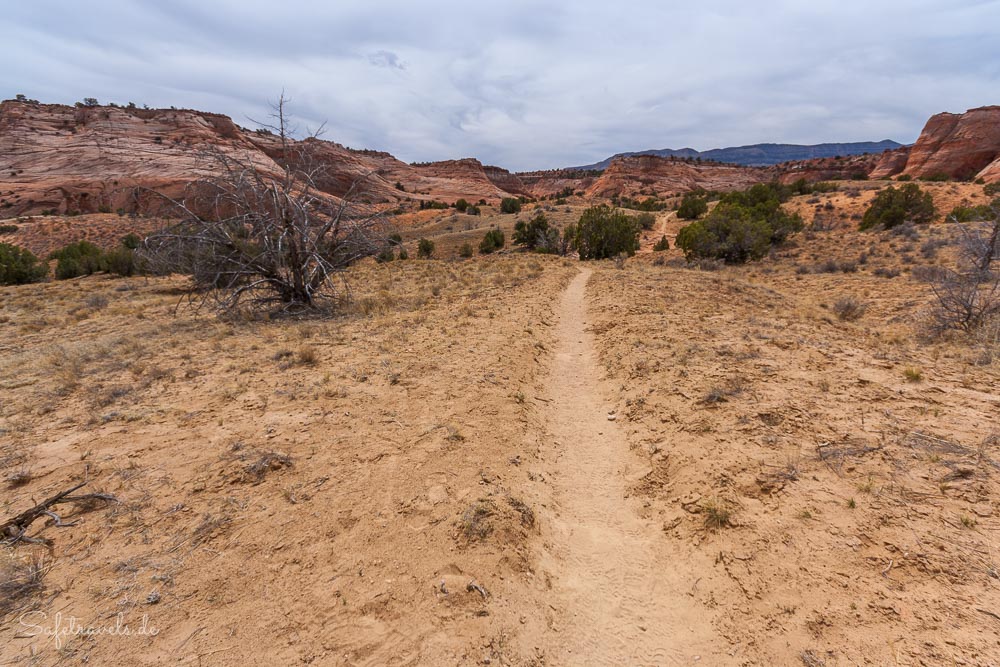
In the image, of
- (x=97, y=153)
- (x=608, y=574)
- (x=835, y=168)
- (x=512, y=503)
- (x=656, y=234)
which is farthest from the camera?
(x=835, y=168)

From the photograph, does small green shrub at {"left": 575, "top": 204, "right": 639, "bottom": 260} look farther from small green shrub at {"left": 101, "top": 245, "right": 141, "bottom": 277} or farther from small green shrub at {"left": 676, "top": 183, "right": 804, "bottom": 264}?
small green shrub at {"left": 101, "top": 245, "right": 141, "bottom": 277}

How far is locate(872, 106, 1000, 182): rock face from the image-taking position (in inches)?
1729

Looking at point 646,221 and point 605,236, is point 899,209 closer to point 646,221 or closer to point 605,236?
point 646,221

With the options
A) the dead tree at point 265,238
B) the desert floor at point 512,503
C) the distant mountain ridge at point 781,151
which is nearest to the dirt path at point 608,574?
the desert floor at point 512,503

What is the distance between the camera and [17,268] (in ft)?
66.9

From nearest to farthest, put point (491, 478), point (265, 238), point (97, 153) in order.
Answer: point (491, 478) < point (265, 238) < point (97, 153)

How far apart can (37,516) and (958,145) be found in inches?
2896

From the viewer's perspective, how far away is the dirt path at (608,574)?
2.83 metres

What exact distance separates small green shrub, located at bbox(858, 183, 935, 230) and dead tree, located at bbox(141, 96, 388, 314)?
30926 millimetres

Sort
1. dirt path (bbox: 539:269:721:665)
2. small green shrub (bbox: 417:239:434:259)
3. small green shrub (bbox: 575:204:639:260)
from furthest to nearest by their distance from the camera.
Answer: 1. small green shrub (bbox: 417:239:434:259)
2. small green shrub (bbox: 575:204:639:260)
3. dirt path (bbox: 539:269:721:665)

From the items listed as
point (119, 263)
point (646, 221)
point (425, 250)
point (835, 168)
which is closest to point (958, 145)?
point (835, 168)

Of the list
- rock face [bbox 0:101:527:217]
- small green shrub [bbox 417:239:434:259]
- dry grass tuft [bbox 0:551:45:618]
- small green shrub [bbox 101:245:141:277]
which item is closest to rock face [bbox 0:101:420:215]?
rock face [bbox 0:101:527:217]

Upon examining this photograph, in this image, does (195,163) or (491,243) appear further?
(491,243)

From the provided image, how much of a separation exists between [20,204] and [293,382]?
169 ft
